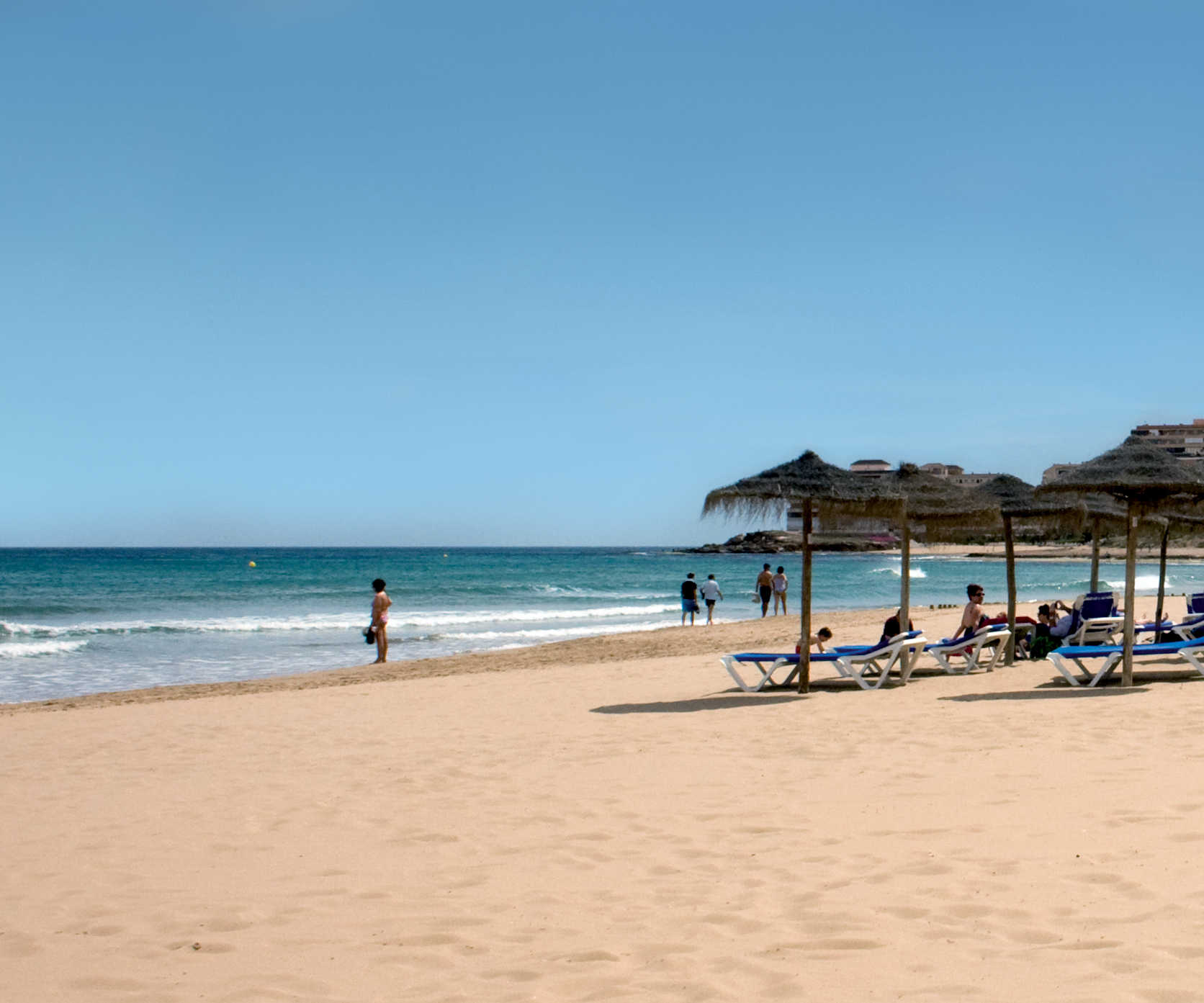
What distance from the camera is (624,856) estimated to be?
455 centimetres

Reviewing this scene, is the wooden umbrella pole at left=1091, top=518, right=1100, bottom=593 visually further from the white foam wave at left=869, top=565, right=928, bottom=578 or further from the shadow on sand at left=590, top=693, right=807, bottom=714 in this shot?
the white foam wave at left=869, top=565, right=928, bottom=578

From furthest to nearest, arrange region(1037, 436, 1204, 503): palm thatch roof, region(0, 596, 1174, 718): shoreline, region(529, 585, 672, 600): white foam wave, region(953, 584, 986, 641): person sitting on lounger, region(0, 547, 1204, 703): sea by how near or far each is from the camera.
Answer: region(529, 585, 672, 600): white foam wave
region(0, 547, 1204, 703): sea
region(0, 596, 1174, 718): shoreline
region(953, 584, 986, 641): person sitting on lounger
region(1037, 436, 1204, 503): palm thatch roof

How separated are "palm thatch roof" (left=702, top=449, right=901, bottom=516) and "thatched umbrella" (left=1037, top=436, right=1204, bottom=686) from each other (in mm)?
1913

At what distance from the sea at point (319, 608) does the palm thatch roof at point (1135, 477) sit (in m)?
12.4

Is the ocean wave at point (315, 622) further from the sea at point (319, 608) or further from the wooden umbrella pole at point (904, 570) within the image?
the wooden umbrella pole at point (904, 570)

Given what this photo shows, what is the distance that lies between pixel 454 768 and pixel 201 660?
14.3m

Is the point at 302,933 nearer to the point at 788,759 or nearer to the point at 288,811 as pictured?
the point at 288,811

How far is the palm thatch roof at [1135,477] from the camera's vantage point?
9266 mm

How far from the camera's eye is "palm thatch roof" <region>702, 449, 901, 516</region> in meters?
9.47

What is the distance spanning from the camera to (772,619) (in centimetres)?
2336

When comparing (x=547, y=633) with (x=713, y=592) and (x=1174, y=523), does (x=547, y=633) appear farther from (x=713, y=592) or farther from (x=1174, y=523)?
(x=1174, y=523)

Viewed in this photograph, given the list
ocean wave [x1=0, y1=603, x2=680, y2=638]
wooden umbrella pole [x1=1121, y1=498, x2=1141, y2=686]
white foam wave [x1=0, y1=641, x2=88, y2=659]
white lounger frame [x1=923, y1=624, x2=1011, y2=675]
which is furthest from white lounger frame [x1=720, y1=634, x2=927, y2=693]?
ocean wave [x1=0, y1=603, x2=680, y2=638]

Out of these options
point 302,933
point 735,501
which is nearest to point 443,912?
point 302,933

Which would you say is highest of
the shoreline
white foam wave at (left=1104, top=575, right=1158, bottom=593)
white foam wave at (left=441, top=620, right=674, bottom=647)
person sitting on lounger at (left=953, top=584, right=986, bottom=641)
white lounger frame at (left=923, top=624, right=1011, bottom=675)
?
person sitting on lounger at (left=953, top=584, right=986, bottom=641)
